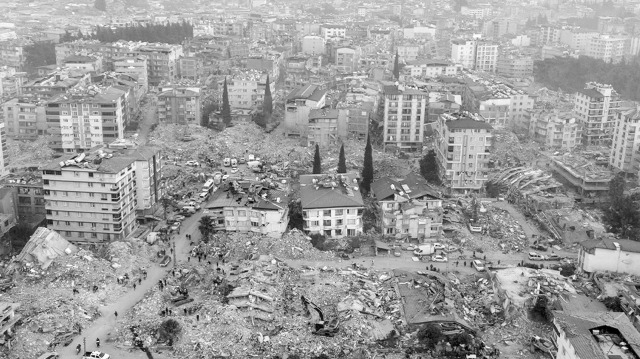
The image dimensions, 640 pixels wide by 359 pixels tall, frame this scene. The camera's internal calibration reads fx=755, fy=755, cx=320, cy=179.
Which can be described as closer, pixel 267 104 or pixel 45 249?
pixel 45 249

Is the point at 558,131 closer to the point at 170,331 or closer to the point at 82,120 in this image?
the point at 82,120

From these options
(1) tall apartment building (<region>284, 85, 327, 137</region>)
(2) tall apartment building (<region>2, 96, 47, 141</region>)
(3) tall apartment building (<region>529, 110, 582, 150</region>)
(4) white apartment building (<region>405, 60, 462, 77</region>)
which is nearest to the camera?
(3) tall apartment building (<region>529, 110, 582, 150</region>)

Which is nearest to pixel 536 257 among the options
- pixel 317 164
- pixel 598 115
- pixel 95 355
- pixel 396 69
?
pixel 317 164

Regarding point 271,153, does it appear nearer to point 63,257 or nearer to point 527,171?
point 527,171

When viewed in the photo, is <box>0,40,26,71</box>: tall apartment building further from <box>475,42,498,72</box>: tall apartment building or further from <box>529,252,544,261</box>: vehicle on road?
<box>529,252,544,261</box>: vehicle on road

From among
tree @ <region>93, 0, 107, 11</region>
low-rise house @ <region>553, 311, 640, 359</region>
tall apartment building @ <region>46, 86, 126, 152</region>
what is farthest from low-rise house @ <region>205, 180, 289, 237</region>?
tree @ <region>93, 0, 107, 11</region>

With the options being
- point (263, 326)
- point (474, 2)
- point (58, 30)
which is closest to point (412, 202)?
point (263, 326)
